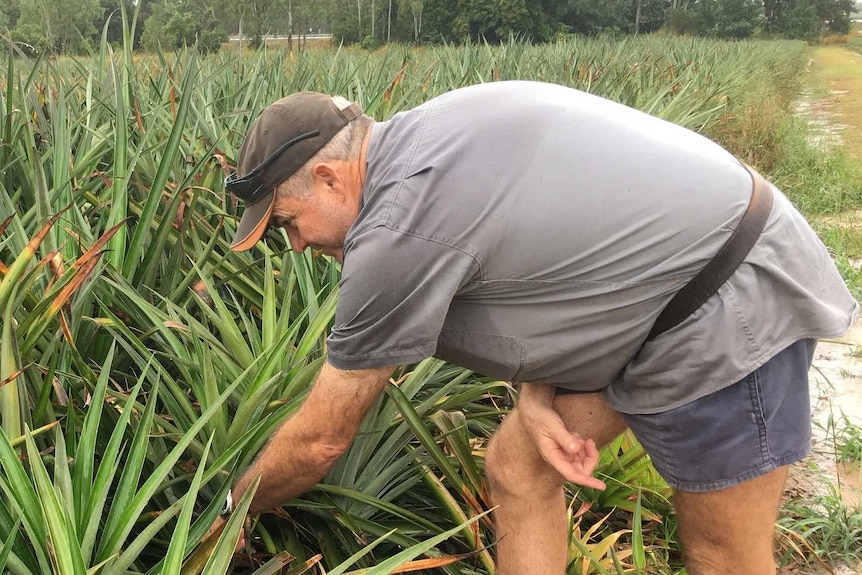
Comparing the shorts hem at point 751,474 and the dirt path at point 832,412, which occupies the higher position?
the shorts hem at point 751,474

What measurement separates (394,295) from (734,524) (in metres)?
0.91

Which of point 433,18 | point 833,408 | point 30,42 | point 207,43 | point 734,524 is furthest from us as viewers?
point 433,18

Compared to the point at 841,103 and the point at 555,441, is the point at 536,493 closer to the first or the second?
the point at 555,441

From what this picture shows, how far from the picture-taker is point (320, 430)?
4.31 ft

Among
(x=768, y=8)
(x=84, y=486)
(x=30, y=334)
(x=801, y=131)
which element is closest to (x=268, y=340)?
(x=30, y=334)

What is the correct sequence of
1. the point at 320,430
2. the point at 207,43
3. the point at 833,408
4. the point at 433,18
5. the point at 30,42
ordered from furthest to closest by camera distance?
the point at 433,18
the point at 30,42
the point at 207,43
the point at 833,408
the point at 320,430

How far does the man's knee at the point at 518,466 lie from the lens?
172 centimetres

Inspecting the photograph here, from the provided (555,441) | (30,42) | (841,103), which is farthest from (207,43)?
(841,103)

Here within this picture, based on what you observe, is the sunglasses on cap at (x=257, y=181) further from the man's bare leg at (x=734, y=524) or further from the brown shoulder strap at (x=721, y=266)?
the man's bare leg at (x=734, y=524)

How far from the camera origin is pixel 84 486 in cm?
115

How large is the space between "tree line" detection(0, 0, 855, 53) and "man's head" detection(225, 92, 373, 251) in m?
23.6

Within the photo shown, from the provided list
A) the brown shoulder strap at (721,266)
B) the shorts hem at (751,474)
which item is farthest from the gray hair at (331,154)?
the shorts hem at (751,474)

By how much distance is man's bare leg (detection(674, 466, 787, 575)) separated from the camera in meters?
1.50

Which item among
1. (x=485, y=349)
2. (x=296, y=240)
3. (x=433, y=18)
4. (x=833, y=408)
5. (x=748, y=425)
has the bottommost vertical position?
(x=833, y=408)
